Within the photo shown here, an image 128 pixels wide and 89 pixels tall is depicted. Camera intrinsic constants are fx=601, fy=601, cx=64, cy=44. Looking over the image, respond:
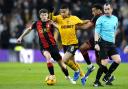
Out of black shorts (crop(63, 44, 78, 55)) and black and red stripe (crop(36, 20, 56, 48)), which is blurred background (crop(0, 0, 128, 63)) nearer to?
black shorts (crop(63, 44, 78, 55))

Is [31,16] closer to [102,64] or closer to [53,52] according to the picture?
[53,52]

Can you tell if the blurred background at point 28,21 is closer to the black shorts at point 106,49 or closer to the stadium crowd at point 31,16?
the stadium crowd at point 31,16

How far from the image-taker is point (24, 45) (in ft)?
114

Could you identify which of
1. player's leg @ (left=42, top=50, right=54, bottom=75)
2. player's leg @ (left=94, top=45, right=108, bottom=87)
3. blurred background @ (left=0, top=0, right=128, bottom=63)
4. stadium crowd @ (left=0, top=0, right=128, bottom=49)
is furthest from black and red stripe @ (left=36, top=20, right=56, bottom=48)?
stadium crowd @ (left=0, top=0, right=128, bottom=49)

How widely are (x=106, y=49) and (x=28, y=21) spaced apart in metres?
17.4

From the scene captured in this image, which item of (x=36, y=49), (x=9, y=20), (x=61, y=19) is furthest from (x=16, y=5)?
(x=61, y=19)

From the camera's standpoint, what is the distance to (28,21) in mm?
34812

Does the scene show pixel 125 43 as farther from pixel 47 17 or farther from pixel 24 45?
pixel 47 17

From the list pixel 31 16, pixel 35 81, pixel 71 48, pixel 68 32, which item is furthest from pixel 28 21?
pixel 71 48

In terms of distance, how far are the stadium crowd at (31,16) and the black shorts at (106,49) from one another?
15943 millimetres

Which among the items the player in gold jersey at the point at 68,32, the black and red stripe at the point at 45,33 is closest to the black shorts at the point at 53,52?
the black and red stripe at the point at 45,33

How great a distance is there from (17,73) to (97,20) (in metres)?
6.99

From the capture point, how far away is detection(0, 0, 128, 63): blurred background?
33906 mm

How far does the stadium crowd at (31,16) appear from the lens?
3431cm
